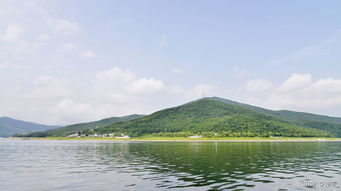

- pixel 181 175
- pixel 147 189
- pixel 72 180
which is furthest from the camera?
pixel 181 175

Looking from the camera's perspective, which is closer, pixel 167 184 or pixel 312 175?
pixel 167 184

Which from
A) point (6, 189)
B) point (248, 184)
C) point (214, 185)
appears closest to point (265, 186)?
point (248, 184)

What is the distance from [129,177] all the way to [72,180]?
7.90m

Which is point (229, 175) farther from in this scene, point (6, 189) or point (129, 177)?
point (6, 189)

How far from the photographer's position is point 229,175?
1470 inches

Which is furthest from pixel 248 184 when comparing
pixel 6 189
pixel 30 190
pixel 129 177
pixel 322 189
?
pixel 6 189

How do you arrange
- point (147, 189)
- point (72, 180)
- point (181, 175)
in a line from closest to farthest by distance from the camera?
point (147, 189), point (72, 180), point (181, 175)

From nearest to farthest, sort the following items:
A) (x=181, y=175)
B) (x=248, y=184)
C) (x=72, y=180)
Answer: (x=248, y=184) → (x=72, y=180) → (x=181, y=175)

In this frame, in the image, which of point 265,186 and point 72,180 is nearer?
point 265,186

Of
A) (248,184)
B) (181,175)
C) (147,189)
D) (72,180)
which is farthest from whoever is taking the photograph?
(181,175)

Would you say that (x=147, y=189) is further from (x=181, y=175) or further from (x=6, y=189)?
(x=6, y=189)

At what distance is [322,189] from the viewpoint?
2880 centimetres

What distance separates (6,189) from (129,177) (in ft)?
50.0

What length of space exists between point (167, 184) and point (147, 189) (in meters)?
3.47
